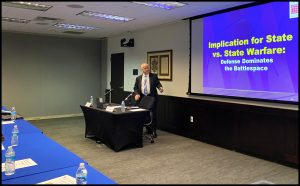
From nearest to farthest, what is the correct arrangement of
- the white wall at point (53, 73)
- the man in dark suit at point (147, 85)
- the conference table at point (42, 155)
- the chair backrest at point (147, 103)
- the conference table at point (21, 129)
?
the conference table at point (42, 155)
the conference table at point (21, 129)
the chair backrest at point (147, 103)
the man in dark suit at point (147, 85)
the white wall at point (53, 73)

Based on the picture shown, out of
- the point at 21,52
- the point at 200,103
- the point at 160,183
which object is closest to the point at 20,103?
the point at 21,52

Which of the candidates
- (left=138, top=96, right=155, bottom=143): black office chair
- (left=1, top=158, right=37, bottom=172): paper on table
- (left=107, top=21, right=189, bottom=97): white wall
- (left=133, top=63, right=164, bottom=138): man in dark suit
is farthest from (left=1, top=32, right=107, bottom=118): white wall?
(left=1, top=158, right=37, bottom=172): paper on table

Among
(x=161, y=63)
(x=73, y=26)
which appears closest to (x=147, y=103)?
(x=161, y=63)

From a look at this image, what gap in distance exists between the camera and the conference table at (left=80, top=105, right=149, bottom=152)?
4.31m

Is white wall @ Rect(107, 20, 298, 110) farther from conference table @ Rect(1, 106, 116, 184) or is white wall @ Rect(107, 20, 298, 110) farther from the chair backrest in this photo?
conference table @ Rect(1, 106, 116, 184)

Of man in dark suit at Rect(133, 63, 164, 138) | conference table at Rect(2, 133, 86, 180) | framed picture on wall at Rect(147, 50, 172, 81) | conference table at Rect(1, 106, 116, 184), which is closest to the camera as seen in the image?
conference table at Rect(1, 106, 116, 184)

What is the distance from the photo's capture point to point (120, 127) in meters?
4.33

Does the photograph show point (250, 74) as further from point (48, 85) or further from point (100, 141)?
point (48, 85)

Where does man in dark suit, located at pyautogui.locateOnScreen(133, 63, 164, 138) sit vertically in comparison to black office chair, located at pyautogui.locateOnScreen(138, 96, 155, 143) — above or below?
above

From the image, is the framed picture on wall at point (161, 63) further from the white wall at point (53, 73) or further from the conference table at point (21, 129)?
the conference table at point (21, 129)

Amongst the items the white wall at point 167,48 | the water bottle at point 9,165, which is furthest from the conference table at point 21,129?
the white wall at point 167,48

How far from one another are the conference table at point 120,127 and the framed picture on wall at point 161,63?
182 centimetres

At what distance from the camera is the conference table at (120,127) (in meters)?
4.31

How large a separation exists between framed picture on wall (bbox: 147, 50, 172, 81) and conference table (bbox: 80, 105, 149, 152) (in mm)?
1821
